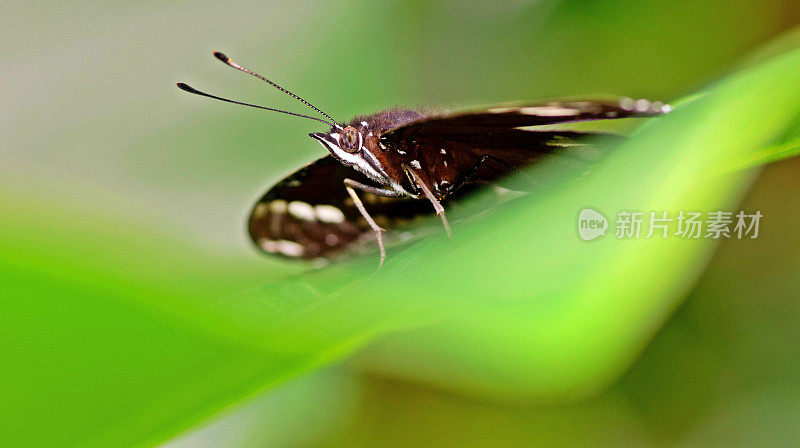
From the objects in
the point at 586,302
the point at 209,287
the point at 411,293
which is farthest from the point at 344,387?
the point at 586,302

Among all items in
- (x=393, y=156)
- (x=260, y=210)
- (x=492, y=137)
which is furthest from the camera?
(x=260, y=210)

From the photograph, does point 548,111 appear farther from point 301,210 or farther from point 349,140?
point 301,210

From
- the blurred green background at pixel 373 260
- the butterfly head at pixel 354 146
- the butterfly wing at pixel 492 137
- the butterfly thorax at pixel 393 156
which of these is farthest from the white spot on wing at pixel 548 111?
the butterfly head at pixel 354 146

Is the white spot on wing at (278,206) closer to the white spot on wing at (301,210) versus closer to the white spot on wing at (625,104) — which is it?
the white spot on wing at (301,210)

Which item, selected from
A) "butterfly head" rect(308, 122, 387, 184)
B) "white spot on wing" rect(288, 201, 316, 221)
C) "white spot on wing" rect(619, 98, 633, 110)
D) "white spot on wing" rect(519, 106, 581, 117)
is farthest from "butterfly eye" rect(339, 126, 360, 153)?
"white spot on wing" rect(619, 98, 633, 110)

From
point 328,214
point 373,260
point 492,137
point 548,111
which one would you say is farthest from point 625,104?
point 328,214

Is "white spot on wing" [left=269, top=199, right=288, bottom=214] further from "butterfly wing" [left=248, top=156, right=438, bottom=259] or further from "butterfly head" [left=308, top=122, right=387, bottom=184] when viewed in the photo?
"butterfly head" [left=308, top=122, right=387, bottom=184]
